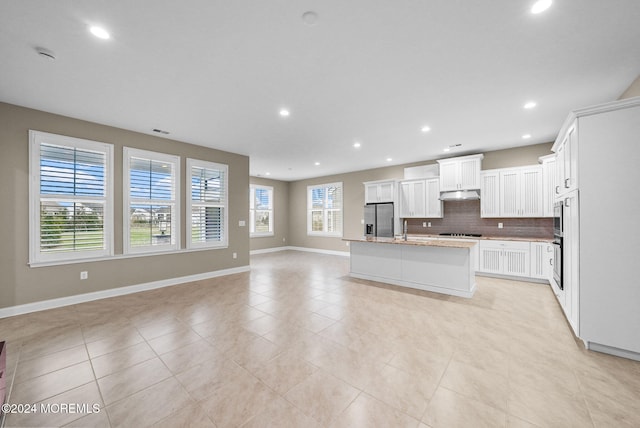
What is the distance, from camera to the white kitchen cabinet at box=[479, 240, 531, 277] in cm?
498

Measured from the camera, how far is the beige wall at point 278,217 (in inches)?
374

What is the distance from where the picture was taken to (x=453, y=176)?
5.98 m

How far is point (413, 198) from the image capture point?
265 inches

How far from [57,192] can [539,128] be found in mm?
8005

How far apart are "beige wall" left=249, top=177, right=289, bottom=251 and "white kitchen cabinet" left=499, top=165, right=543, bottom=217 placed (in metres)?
7.30

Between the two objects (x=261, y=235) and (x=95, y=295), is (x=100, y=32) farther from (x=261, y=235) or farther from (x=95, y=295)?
(x=261, y=235)

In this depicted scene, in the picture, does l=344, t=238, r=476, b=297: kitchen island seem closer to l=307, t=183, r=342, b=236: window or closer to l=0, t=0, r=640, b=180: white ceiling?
l=0, t=0, r=640, b=180: white ceiling

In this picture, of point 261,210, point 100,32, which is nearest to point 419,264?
point 100,32

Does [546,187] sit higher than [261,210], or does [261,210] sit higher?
[546,187]

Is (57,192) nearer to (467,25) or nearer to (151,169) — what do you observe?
(151,169)

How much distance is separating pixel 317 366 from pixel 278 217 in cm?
810

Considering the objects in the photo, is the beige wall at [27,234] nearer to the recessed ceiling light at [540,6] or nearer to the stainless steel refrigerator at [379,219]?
the stainless steel refrigerator at [379,219]

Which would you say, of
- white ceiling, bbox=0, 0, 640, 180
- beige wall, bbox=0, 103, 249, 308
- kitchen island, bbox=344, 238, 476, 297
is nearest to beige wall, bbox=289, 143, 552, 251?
white ceiling, bbox=0, 0, 640, 180

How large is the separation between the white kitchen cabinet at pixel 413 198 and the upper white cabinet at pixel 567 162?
3.13 metres
